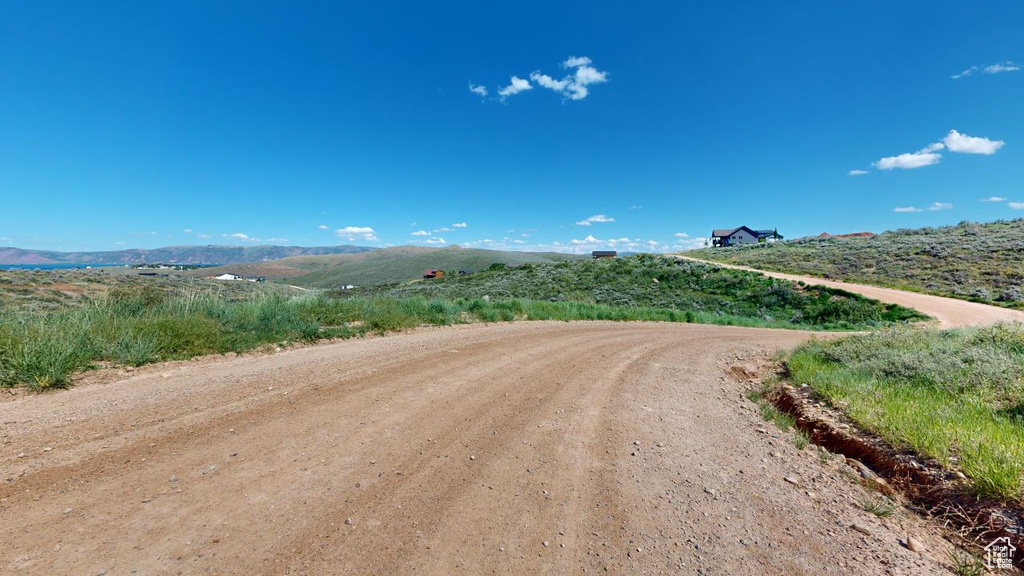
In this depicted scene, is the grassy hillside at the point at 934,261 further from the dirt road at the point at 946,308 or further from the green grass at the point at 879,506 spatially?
the green grass at the point at 879,506

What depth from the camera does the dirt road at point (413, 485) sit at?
2432 millimetres

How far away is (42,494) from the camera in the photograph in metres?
2.86

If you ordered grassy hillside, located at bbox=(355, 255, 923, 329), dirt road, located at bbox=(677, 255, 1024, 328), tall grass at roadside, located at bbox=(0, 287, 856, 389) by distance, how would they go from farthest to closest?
grassy hillside, located at bbox=(355, 255, 923, 329) → dirt road, located at bbox=(677, 255, 1024, 328) → tall grass at roadside, located at bbox=(0, 287, 856, 389)

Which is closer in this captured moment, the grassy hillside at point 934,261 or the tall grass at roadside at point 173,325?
the tall grass at roadside at point 173,325

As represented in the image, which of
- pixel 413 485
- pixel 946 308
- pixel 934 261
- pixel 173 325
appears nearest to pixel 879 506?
pixel 413 485

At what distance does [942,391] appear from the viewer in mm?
5430

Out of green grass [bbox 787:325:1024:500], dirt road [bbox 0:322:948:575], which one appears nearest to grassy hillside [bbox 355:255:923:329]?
green grass [bbox 787:325:1024:500]

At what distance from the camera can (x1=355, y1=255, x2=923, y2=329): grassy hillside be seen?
1964cm

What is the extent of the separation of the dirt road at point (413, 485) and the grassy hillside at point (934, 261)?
27.1 metres

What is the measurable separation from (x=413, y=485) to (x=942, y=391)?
7.21 meters

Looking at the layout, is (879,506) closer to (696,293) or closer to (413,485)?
(413,485)

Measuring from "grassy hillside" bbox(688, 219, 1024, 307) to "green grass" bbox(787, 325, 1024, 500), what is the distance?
A: 20009 millimetres

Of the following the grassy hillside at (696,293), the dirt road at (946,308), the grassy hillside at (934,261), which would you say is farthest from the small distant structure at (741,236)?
the dirt road at (946,308)

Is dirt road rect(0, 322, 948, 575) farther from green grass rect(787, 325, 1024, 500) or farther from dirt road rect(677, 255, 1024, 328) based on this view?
dirt road rect(677, 255, 1024, 328)
